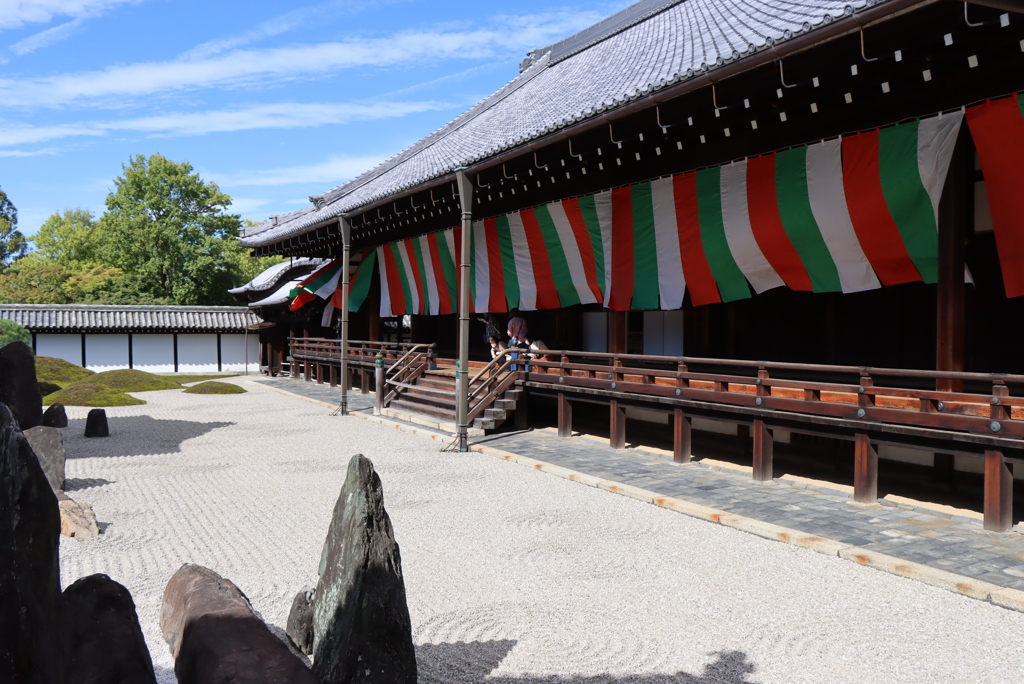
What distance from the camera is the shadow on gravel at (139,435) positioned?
10.8m

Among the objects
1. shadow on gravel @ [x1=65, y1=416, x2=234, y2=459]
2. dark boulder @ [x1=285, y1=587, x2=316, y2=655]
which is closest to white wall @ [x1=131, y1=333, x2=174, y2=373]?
shadow on gravel @ [x1=65, y1=416, x2=234, y2=459]

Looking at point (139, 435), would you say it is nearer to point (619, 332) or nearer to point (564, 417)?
point (564, 417)

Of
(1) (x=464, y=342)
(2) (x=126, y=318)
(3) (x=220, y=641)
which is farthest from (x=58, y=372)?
(3) (x=220, y=641)

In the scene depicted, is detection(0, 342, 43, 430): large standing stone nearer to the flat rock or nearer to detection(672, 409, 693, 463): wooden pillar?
the flat rock

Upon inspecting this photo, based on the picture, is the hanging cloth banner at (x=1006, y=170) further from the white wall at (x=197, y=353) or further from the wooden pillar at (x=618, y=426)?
the white wall at (x=197, y=353)

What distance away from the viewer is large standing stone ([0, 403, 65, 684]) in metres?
2.21

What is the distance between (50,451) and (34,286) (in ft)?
119

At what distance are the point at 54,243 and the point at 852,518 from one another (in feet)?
175

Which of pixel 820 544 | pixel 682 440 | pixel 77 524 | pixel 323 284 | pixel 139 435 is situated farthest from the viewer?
pixel 323 284

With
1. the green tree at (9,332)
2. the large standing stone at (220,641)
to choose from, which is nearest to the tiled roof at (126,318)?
the green tree at (9,332)

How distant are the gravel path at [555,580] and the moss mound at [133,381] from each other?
43.3ft

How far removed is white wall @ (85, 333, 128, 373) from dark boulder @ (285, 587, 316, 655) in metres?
30.4

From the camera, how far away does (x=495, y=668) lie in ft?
12.1

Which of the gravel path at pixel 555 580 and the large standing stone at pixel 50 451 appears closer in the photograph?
the gravel path at pixel 555 580
